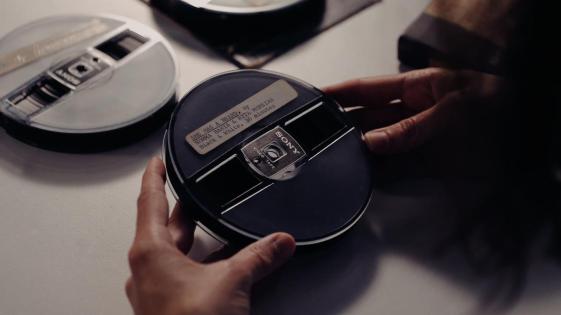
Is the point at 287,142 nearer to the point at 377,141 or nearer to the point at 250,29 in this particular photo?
the point at 377,141

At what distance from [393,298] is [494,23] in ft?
0.74

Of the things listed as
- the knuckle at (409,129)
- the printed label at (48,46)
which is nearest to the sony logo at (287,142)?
the knuckle at (409,129)

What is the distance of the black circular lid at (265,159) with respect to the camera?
1.64ft

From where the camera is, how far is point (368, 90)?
616mm

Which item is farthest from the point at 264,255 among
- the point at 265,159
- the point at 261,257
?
the point at 265,159

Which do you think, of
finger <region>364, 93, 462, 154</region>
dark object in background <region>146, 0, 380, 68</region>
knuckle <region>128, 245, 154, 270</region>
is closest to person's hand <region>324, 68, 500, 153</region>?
finger <region>364, 93, 462, 154</region>

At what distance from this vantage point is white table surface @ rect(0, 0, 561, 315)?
0.49m

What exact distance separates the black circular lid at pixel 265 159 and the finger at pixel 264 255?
0.06ft

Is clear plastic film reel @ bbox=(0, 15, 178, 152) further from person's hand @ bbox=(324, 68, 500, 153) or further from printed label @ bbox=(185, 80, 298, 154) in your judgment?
person's hand @ bbox=(324, 68, 500, 153)

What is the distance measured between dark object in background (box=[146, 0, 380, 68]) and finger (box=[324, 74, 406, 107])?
0.10 metres

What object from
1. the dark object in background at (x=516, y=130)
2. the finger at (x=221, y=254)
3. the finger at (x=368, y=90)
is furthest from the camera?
the finger at (x=368, y=90)

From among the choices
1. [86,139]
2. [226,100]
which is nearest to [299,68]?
[226,100]

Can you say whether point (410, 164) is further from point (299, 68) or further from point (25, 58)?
point (25, 58)

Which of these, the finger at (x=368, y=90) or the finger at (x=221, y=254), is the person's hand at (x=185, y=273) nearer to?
the finger at (x=221, y=254)
